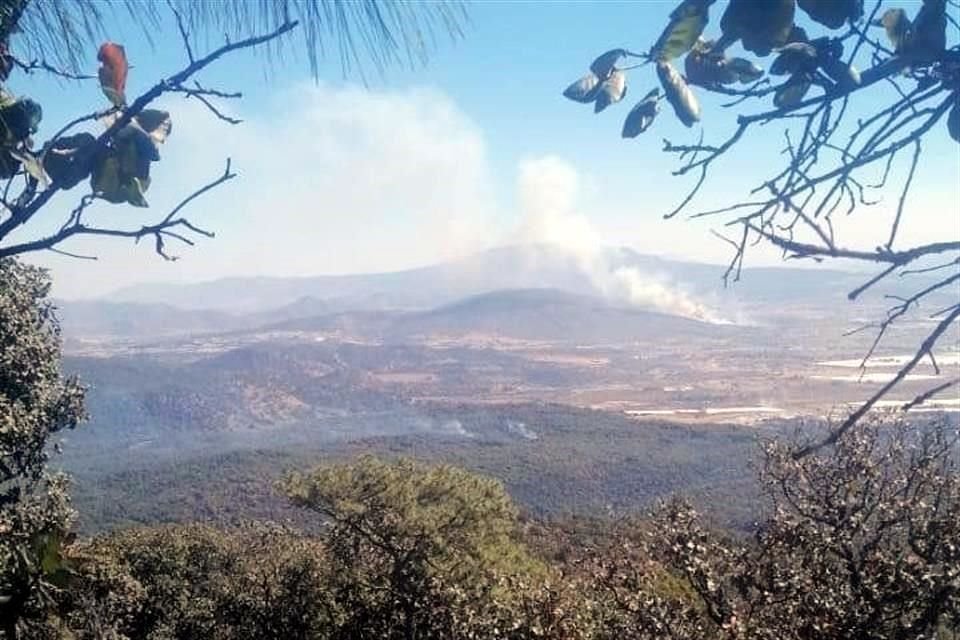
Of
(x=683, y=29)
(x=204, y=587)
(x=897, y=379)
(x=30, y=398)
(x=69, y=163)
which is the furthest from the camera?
(x=204, y=587)

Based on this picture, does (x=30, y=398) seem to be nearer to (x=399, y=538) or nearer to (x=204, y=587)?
(x=399, y=538)

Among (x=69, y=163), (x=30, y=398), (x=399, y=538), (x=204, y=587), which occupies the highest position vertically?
(x=69, y=163)

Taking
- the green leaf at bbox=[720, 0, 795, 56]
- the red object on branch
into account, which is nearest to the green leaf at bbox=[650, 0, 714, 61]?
the green leaf at bbox=[720, 0, 795, 56]

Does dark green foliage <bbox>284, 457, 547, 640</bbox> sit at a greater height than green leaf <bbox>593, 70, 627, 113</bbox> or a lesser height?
lesser

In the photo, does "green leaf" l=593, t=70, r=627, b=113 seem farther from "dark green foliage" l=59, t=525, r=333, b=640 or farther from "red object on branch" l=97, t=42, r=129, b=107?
"dark green foliage" l=59, t=525, r=333, b=640

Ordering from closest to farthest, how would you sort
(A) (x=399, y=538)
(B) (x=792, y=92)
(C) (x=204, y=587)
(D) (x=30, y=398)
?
(B) (x=792, y=92) → (D) (x=30, y=398) → (A) (x=399, y=538) → (C) (x=204, y=587)

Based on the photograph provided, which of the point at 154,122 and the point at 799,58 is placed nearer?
the point at 799,58

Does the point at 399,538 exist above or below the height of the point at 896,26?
below

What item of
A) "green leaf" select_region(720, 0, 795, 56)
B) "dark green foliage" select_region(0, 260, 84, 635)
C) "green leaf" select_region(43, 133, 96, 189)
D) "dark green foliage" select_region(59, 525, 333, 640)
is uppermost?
"green leaf" select_region(720, 0, 795, 56)

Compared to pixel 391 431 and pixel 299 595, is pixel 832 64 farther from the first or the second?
pixel 391 431

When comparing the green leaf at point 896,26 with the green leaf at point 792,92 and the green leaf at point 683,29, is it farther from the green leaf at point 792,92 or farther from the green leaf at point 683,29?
the green leaf at point 683,29

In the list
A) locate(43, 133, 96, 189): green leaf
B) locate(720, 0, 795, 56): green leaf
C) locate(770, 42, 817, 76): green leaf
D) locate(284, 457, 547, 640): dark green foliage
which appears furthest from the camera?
locate(284, 457, 547, 640): dark green foliage

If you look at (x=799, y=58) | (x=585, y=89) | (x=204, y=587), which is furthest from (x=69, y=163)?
(x=204, y=587)
